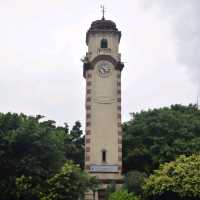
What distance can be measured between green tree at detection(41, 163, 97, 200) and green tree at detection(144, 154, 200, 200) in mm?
4499

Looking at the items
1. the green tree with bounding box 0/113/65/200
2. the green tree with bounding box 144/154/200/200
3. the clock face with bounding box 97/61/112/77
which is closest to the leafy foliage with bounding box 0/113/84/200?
the green tree with bounding box 0/113/65/200

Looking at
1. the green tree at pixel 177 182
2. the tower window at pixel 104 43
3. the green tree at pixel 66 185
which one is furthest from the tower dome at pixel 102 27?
the green tree at pixel 66 185

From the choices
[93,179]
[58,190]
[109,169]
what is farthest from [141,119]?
[58,190]

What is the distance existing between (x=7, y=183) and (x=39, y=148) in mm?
2773

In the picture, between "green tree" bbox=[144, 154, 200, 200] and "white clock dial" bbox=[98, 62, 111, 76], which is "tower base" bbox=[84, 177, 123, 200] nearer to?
"green tree" bbox=[144, 154, 200, 200]

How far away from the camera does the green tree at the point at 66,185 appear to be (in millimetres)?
29938

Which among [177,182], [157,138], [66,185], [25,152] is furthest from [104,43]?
[66,185]

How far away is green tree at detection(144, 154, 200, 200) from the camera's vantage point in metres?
31.7

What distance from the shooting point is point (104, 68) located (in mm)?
39781

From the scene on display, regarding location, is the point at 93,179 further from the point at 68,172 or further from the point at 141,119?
the point at 141,119

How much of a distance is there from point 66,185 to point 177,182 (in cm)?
679

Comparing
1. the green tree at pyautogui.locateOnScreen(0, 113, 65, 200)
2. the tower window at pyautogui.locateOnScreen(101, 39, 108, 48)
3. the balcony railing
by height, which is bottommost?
the green tree at pyautogui.locateOnScreen(0, 113, 65, 200)

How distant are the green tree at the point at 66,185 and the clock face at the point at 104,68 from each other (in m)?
10.2

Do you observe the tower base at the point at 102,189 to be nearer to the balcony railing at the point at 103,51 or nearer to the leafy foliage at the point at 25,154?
the leafy foliage at the point at 25,154
